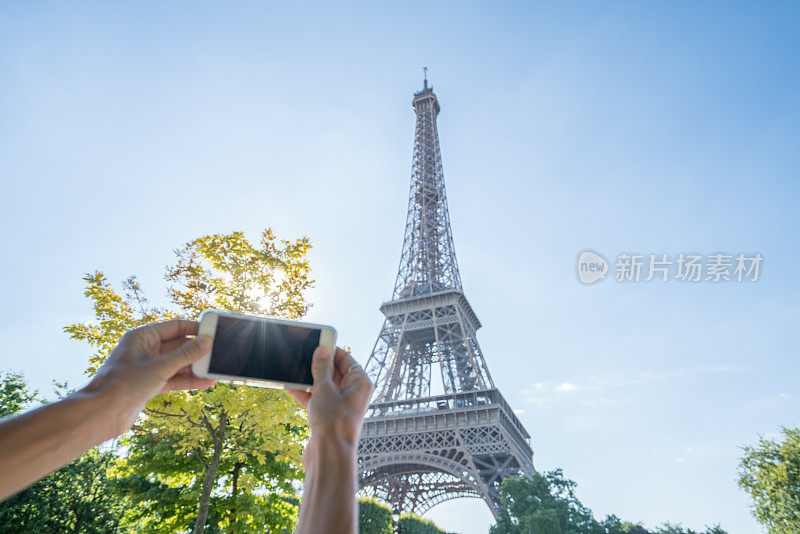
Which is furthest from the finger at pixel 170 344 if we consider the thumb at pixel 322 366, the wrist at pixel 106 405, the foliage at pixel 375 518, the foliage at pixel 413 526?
the foliage at pixel 413 526

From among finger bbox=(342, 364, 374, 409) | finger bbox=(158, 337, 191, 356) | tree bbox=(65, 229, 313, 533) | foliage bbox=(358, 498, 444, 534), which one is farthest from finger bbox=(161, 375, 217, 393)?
foliage bbox=(358, 498, 444, 534)

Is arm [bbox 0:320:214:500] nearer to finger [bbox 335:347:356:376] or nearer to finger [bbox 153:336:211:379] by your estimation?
finger [bbox 153:336:211:379]

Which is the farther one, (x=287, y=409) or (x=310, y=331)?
(x=287, y=409)

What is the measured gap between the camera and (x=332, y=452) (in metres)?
1.66

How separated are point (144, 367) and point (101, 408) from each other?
27 centimetres

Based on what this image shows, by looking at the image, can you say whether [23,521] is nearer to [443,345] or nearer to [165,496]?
[165,496]

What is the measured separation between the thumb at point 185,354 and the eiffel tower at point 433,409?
31.4 metres

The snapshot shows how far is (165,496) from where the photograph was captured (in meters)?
13.4

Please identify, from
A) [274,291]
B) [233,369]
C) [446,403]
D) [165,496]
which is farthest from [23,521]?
[446,403]

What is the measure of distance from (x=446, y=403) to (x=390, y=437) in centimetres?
517

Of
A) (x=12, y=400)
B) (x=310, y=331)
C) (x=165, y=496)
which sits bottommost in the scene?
(x=310, y=331)

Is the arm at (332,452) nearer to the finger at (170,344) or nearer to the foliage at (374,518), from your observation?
the finger at (170,344)

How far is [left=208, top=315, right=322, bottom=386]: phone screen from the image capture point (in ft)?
7.71


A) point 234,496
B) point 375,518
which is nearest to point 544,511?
point 375,518
